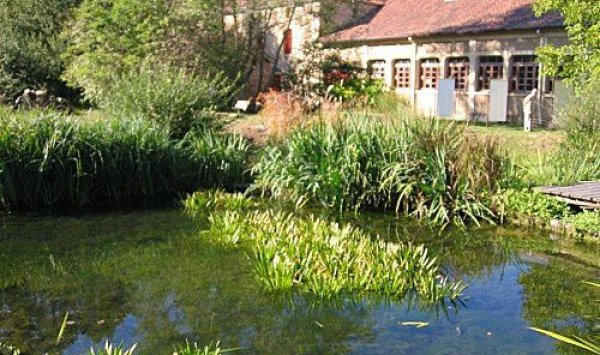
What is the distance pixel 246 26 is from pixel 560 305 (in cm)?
2053

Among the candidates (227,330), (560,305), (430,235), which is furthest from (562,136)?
(227,330)

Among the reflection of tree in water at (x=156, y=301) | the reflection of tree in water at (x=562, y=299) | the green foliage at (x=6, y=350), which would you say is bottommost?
the reflection of tree in water at (x=562, y=299)

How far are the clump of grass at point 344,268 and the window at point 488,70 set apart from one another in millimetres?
16481

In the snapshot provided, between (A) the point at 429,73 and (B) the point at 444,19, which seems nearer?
(B) the point at 444,19

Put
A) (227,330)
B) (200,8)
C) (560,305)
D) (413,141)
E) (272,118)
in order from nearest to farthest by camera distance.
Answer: (227,330), (560,305), (413,141), (272,118), (200,8)

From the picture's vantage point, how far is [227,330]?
21.1 ft

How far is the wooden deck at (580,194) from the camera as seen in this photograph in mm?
10344

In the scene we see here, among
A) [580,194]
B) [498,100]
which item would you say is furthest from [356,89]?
[580,194]

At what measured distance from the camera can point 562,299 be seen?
7574mm

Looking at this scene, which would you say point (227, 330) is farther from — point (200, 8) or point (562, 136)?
point (200, 8)

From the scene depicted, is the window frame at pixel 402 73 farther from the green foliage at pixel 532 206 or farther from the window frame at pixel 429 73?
the green foliage at pixel 532 206

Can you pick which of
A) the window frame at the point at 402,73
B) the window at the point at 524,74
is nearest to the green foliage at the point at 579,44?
the window at the point at 524,74

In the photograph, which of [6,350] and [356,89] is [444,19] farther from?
[6,350]

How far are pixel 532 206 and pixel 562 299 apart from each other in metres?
3.62
